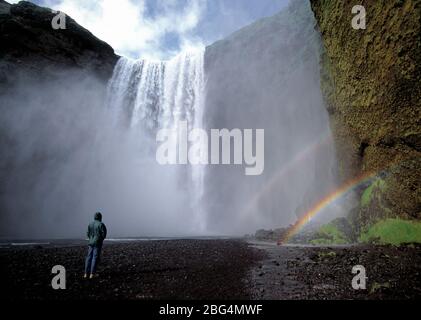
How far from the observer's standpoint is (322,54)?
88.3 ft

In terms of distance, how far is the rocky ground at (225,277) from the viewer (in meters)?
7.97

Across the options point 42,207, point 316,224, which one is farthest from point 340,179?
point 42,207

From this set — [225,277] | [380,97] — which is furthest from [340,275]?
[380,97]

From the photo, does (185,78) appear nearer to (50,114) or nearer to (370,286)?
(50,114)

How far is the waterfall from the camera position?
171 ft

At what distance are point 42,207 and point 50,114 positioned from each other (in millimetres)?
15498

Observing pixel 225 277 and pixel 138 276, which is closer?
pixel 225 277

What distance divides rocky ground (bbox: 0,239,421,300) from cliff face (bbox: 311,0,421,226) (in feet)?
13.9

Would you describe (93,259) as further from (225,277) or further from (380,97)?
(380,97)

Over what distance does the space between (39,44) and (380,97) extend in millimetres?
49859

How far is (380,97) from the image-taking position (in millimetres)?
16125

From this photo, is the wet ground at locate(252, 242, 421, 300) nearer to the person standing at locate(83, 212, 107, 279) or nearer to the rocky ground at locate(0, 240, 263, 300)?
the rocky ground at locate(0, 240, 263, 300)

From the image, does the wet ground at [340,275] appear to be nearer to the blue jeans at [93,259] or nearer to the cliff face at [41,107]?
the blue jeans at [93,259]

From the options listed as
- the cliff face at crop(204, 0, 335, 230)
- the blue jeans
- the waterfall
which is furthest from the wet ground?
the waterfall
